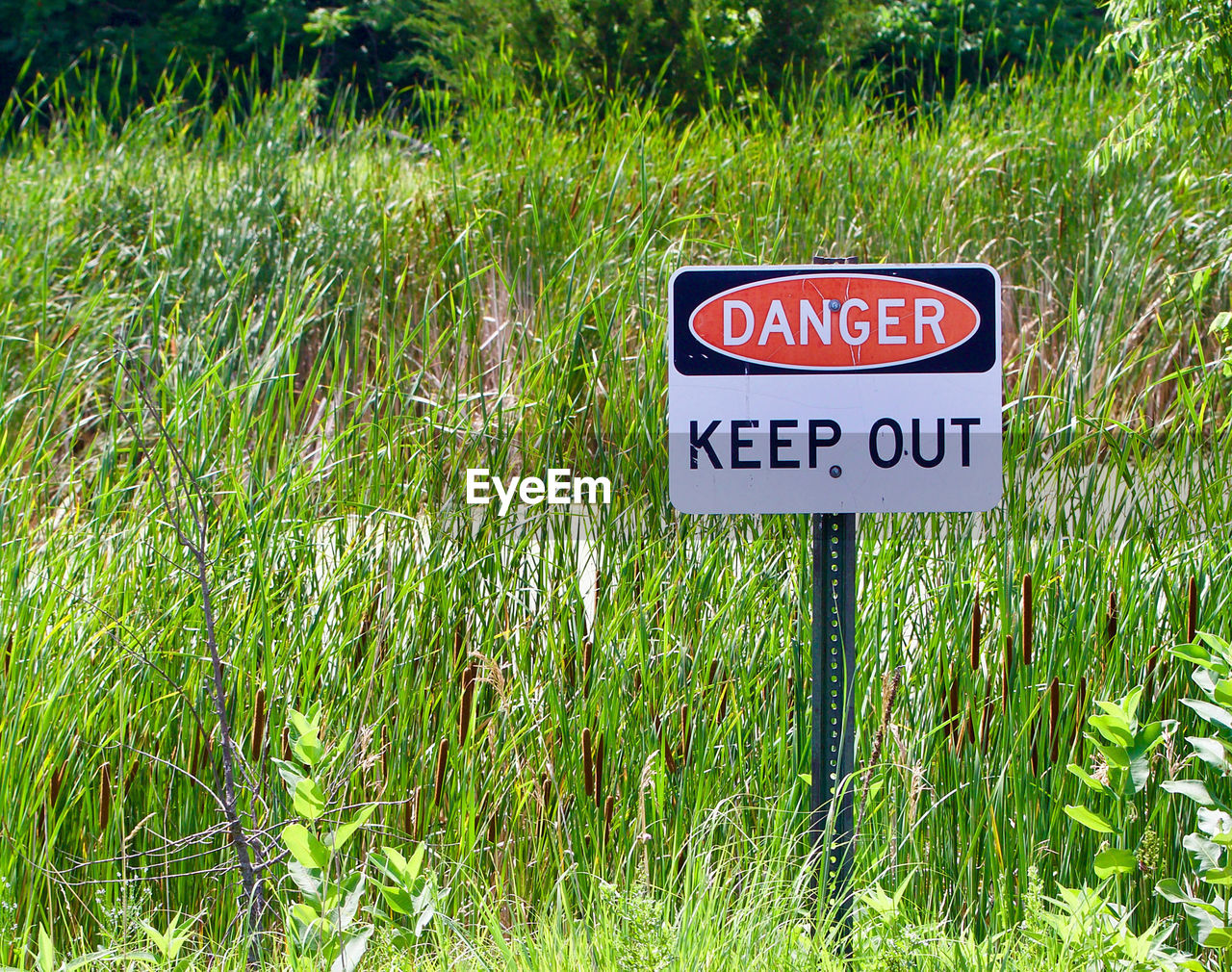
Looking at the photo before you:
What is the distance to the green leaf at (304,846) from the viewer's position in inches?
48.8

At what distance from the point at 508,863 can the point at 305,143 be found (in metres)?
4.43

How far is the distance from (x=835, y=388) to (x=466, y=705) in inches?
34.9

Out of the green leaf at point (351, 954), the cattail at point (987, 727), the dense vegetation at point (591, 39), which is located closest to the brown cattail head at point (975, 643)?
the cattail at point (987, 727)

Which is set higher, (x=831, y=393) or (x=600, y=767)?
(x=831, y=393)

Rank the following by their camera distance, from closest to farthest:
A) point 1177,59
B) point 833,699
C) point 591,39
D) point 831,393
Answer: point 831,393 → point 833,699 → point 1177,59 → point 591,39

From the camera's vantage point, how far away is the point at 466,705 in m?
1.87

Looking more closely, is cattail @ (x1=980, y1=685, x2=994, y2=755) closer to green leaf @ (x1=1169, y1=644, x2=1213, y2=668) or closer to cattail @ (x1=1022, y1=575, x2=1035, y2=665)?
cattail @ (x1=1022, y1=575, x2=1035, y2=665)

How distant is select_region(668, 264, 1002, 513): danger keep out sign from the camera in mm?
1488

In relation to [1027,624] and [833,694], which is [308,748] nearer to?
[833,694]

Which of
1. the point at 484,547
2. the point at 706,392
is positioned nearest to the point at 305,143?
the point at 484,547

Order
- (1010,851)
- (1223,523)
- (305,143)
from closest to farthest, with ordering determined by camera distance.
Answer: (1010,851)
(1223,523)
(305,143)

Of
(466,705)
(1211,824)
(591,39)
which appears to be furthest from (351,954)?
(591,39)

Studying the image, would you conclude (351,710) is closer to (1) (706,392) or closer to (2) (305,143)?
(1) (706,392)

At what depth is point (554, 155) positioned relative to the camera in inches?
160
